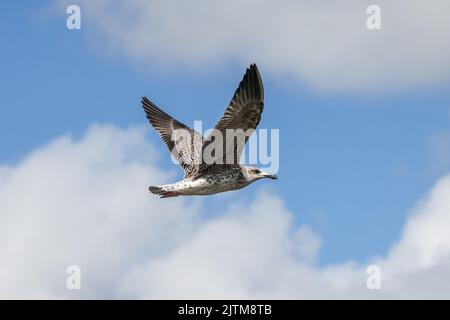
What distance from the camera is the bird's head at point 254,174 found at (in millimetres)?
23453

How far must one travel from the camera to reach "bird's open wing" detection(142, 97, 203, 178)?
950 inches

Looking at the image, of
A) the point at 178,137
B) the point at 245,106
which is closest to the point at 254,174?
the point at 245,106

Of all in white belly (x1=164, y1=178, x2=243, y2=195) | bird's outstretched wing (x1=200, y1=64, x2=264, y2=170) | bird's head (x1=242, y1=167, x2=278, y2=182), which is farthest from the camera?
bird's head (x1=242, y1=167, x2=278, y2=182)

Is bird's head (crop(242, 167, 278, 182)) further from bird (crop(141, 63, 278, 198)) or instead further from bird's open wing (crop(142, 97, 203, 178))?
bird's open wing (crop(142, 97, 203, 178))

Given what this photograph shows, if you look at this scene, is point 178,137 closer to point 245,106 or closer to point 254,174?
point 254,174

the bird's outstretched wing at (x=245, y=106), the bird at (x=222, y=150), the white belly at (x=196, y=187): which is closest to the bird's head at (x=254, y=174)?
the bird at (x=222, y=150)

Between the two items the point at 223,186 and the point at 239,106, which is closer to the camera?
the point at 239,106

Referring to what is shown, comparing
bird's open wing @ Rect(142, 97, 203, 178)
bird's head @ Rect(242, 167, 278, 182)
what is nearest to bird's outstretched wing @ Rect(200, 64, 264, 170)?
bird's head @ Rect(242, 167, 278, 182)

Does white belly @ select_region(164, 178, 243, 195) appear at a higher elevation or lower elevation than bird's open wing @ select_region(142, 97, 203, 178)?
lower

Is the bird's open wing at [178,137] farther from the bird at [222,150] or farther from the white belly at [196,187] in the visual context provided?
the white belly at [196,187]

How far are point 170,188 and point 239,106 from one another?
9.42ft
